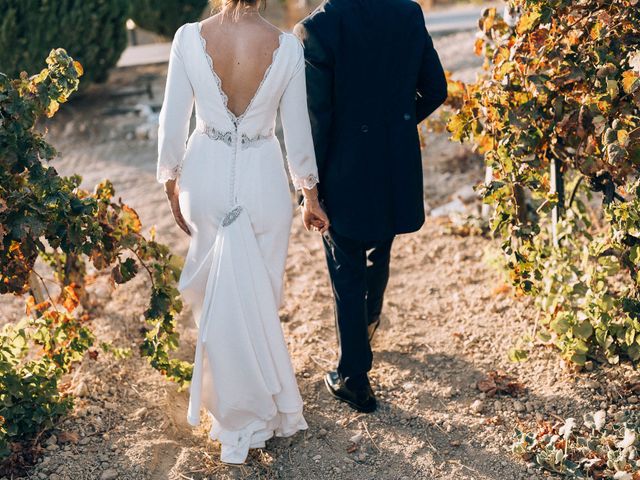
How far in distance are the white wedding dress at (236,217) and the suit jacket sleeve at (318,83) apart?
32mm

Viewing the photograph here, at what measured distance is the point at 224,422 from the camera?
3.04 m

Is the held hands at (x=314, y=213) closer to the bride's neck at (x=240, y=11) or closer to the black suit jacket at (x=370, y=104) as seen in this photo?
the black suit jacket at (x=370, y=104)

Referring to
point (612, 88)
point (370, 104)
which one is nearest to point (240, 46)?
point (370, 104)

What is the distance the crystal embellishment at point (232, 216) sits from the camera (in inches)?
114

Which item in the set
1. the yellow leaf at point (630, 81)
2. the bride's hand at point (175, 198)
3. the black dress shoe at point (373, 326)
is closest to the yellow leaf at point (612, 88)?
the yellow leaf at point (630, 81)

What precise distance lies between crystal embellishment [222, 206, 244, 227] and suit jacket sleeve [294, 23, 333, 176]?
1.22 ft

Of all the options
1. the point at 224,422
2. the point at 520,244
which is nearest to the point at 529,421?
the point at 520,244

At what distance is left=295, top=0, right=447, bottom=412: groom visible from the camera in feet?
9.07

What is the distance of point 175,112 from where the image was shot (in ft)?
9.23

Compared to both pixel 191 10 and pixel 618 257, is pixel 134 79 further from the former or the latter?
pixel 618 257

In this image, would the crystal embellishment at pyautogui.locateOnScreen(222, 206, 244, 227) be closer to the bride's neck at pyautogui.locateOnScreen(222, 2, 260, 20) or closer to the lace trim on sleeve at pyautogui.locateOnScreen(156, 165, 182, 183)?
the lace trim on sleeve at pyautogui.locateOnScreen(156, 165, 182, 183)

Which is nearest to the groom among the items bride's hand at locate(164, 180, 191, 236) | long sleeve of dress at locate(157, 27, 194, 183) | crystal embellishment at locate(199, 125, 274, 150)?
crystal embellishment at locate(199, 125, 274, 150)

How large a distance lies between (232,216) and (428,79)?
92cm

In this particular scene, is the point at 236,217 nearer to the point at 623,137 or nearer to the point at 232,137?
the point at 232,137
